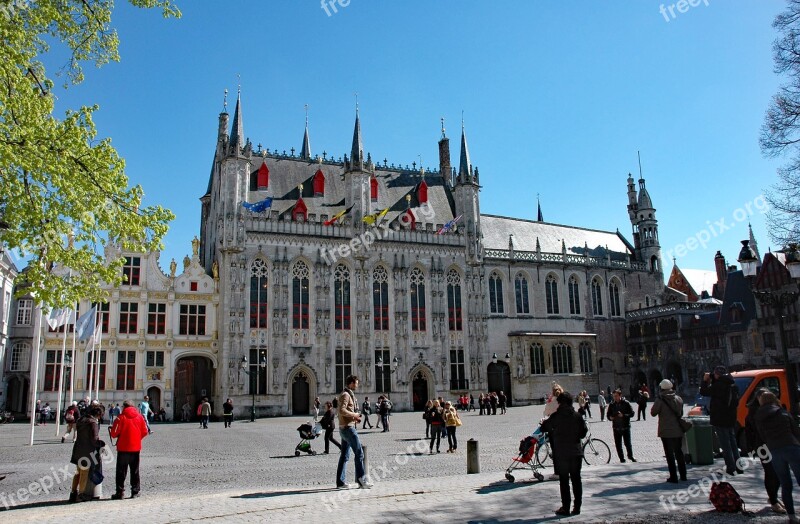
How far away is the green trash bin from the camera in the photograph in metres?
14.5

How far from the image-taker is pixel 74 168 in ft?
45.3

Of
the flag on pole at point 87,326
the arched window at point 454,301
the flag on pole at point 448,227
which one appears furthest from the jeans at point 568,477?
the flag on pole at point 448,227

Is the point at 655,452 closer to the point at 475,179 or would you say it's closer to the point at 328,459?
the point at 328,459

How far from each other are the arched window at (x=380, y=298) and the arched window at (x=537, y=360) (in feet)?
43.6

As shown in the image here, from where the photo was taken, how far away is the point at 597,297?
194 feet

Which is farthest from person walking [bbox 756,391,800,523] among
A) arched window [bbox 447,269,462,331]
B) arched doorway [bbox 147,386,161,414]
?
arched window [bbox 447,269,462,331]

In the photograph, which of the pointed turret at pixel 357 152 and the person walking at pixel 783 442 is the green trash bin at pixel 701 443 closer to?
the person walking at pixel 783 442

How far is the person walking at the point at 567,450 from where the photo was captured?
9656 millimetres

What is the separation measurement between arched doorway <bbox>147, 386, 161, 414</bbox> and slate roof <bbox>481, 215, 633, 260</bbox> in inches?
1127

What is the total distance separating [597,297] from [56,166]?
173 feet

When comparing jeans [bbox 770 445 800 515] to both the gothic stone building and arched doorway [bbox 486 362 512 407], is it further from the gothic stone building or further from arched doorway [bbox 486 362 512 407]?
arched doorway [bbox 486 362 512 407]

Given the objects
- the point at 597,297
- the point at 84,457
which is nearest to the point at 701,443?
the point at 84,457

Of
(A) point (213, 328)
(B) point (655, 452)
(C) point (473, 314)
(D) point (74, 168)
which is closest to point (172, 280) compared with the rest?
(A) point (213, 328)

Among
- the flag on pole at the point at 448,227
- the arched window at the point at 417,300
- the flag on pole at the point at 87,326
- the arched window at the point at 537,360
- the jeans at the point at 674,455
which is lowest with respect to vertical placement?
the jeans at the point at 674,455
